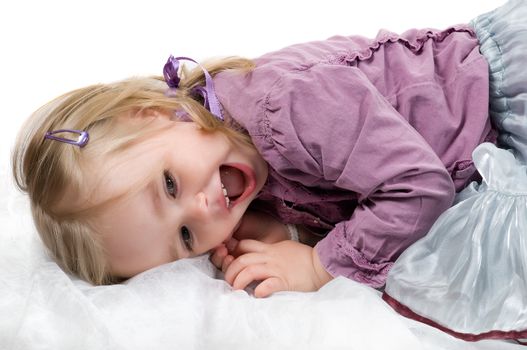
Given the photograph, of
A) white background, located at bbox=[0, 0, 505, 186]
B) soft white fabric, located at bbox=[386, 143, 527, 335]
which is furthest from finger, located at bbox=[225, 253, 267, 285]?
white background, located at bbox=[0, 0, 505, 186]

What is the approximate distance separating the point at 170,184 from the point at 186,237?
0.09 m

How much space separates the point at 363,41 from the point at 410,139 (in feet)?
0.85

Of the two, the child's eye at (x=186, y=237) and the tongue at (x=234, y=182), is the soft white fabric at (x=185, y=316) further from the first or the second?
the tongue at (x=234, y=182)

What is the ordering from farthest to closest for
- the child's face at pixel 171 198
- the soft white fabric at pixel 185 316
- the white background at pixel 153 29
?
1. the white background at pixel 153 29
2. the child's face at pixel 171 198
3. the soft white fabric at pixel 185 316

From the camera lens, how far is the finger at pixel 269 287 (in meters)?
1.04

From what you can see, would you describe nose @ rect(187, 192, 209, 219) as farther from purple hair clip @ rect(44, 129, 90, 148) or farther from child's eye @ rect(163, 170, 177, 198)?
purple hair clip @ rect(44, 129, 90, 148)

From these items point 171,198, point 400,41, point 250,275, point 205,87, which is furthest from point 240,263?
point 400,41

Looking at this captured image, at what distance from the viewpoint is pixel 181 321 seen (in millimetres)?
924

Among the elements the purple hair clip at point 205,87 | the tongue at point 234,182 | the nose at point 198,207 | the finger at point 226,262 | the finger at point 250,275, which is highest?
the purple hair clip at point 205,87

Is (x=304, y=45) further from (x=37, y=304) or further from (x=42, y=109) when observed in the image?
(x=37, y=304)

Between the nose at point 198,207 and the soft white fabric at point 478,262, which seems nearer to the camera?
the soft white fabric at point 478,262

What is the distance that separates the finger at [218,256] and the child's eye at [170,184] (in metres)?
0.15

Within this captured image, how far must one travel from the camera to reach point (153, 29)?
1.75m

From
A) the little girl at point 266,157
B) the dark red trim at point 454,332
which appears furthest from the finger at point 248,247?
the dark red trim at point 454,332
